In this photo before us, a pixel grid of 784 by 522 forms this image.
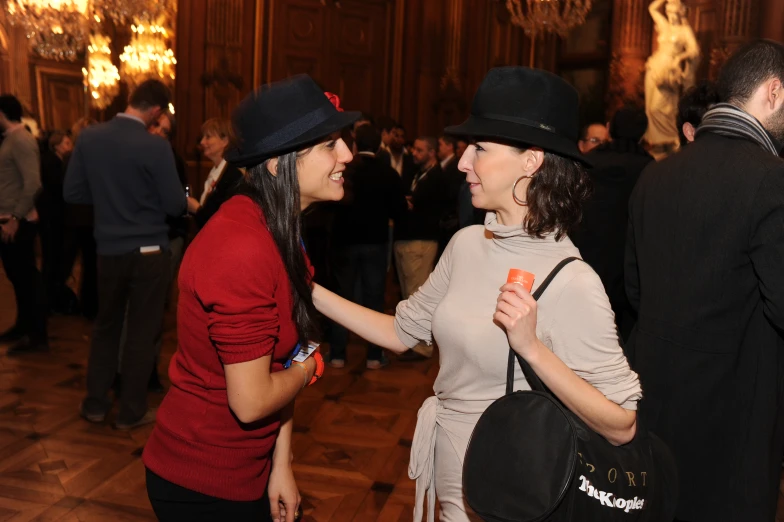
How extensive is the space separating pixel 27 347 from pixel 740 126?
4.89m

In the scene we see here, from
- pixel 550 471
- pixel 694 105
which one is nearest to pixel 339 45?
pixel 694 105

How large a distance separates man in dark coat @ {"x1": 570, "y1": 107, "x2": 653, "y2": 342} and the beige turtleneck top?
222cm

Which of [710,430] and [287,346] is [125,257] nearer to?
[287,346]

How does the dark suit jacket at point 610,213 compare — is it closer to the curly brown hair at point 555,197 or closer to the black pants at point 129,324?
the black pants at point 129,324

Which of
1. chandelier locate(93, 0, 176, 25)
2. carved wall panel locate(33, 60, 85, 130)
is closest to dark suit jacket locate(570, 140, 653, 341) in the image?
chandelier locate(93, 0, 176, 25)

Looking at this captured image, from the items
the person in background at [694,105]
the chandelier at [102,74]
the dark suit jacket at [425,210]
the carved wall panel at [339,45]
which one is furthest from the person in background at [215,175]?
the carved wall panel at [339,45]

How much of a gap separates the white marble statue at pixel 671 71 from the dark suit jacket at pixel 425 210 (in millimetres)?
4949

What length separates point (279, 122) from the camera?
1521mm

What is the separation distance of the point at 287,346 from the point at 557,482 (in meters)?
0.59

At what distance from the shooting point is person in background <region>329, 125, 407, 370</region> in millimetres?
5203

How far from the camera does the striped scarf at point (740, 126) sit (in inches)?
77.6

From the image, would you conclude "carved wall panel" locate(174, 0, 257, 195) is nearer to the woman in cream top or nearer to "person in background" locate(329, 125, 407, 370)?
"person in background" locate(329, 125, 407, 370)

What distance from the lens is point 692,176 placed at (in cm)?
205

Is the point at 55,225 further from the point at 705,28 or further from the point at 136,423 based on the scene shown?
the point at 705,28
